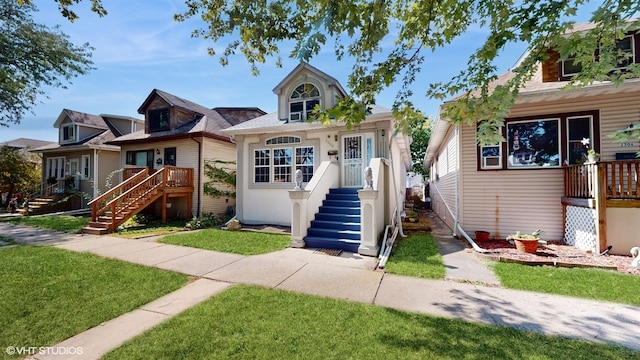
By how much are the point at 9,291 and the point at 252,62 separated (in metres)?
5.72

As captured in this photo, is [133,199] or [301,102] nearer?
[301,102]

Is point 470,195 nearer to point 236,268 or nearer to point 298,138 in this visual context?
point 298,138

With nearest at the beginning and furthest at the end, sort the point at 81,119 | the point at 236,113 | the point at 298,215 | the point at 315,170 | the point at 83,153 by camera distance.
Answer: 1. the point at 298,215
2. the point at 315,170
3. the point at 83,153
4. the point at 236,113
5. the point at 81,119

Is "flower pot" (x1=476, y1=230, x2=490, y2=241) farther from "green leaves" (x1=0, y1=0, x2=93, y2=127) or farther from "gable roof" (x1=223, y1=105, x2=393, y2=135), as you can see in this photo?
"green leaves" (x1=0, y1=0, x2=93, y2=127)

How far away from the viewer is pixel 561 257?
5.73 meters

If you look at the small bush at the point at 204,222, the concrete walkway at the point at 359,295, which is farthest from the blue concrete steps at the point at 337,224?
the small bush at the point at 204,222

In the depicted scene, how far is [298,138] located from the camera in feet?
32.8

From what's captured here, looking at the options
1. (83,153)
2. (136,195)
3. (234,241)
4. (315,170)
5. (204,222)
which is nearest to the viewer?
(234,241)

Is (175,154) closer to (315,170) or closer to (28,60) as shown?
(315,170)

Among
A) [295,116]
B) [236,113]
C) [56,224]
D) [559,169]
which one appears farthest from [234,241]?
[236,113]

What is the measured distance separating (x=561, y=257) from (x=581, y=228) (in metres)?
1.47

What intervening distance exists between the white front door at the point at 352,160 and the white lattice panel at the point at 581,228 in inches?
232

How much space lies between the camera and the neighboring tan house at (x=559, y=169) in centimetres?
597

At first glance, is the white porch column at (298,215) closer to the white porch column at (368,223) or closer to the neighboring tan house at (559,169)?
the white porch column at (368,223)
